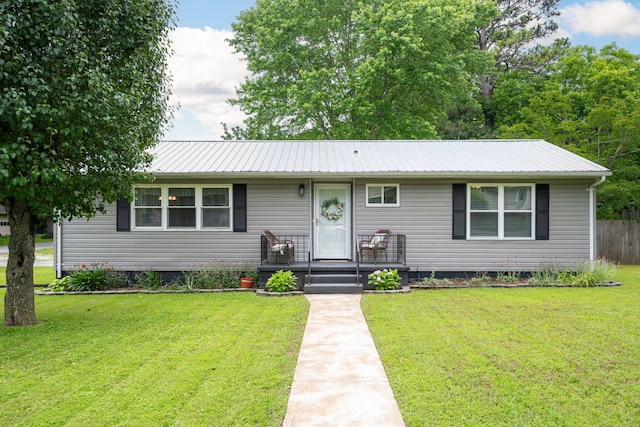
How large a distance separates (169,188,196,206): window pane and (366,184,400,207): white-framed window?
13.8 ft

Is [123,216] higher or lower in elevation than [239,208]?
lower

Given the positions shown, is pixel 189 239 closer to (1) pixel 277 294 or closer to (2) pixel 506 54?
(1) pixel 277 294

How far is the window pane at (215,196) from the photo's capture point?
10.5 meters

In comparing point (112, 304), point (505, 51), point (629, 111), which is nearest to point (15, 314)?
point (112, 304)

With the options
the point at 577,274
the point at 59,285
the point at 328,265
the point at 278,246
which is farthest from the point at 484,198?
the point at 59,285

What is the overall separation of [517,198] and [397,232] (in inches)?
119

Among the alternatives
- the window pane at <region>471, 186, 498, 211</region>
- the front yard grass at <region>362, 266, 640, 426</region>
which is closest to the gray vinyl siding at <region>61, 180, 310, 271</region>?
the front yard grass at <region>362, 266, 640, 426</region>

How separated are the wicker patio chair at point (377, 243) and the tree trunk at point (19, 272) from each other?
6.46 m

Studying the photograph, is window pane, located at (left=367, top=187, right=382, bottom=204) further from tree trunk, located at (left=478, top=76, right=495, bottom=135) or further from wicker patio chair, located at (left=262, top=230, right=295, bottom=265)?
tree trunk, located at (left=478, top=76, right=495, bottom=135)

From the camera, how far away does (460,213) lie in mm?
10383

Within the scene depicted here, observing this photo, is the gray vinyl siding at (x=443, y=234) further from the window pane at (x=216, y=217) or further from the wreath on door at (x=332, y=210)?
the window pane at (x=216, y=217)

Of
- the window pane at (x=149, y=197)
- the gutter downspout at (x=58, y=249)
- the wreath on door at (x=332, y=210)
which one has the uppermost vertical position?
the window pane at (x=149, y=197)

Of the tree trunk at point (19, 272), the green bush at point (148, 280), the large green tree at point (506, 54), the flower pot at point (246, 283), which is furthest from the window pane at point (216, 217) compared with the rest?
the large green tree at point (506, 54)

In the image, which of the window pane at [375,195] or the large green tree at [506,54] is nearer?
the window pane at [375,195]
